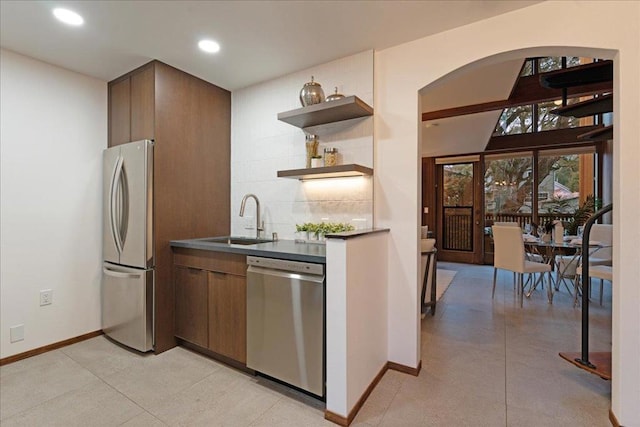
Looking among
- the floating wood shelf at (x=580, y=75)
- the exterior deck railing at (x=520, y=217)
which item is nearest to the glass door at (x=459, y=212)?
the exterior deck railing at (x=520, y=217)

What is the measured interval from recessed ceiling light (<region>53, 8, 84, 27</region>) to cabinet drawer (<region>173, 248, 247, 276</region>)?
71.1 inches

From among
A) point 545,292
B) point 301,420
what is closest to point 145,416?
point 301,420

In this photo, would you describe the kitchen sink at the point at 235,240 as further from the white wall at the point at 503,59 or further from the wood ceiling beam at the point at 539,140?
the wood ceiling beam at the point at 539,140

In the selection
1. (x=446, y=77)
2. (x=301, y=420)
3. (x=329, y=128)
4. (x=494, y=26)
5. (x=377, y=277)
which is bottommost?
(x=301, y=420)

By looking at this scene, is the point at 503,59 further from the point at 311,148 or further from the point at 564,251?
the point at 564,251

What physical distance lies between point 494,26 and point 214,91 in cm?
255

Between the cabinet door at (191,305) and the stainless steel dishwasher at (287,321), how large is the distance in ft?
1.80

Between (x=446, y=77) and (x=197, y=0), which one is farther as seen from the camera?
(x=446, y=77)

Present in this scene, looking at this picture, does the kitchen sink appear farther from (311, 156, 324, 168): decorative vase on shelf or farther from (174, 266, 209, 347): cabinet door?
(311, 156, 324, 168): decorative vase on shelf

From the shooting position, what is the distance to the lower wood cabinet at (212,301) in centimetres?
232

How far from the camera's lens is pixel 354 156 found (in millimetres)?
2582

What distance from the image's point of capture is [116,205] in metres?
2.81

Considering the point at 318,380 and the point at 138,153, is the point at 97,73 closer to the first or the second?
the point at 138,153

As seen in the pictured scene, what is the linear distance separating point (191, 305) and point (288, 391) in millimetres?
1125
